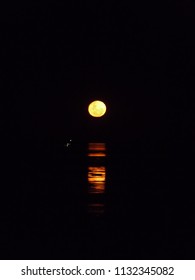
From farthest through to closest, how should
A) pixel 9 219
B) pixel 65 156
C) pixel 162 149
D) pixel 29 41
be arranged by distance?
1. pixel 29 41
2. pixel 162 149
3. pixel 65 156
4. pixel 9 219

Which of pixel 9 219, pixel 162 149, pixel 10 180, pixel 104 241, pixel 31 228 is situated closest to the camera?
pixel 104 241

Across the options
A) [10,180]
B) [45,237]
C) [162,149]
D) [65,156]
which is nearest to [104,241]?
[45,237]

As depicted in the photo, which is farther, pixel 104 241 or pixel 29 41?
pixel 29 41

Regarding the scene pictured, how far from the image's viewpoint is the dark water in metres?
3.58

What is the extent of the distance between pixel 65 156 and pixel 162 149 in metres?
2.35

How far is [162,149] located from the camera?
10.5m

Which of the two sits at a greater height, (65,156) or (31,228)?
(65,156)

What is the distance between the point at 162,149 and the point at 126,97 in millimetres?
2390

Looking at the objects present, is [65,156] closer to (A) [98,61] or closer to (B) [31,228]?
(A) [98,61]

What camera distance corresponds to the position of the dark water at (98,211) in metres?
3.58

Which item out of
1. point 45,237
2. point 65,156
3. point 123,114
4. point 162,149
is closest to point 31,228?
point 45,237

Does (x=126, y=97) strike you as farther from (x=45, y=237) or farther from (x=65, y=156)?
(x=45, y=237)

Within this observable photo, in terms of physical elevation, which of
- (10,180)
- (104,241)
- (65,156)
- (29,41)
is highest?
(29,41)

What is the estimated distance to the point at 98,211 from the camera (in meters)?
4.80
